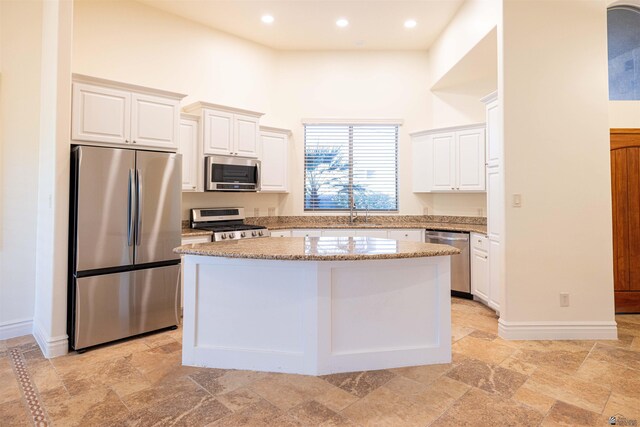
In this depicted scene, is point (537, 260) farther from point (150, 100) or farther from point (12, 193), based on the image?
point (12, 193)

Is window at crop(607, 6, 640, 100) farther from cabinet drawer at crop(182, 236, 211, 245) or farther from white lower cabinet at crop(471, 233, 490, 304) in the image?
cabinet drawer at crop(182, 236, 211, 245)

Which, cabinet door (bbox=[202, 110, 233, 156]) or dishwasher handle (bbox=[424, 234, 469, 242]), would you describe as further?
dishwasher handle (bbox=[424, 234, 469, 242])

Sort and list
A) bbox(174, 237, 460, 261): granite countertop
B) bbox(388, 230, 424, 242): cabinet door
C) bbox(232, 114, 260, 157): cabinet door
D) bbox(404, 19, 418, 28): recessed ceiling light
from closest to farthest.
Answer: bbox(174, 237, 460, 261): granite countertop
bbox(232, 114, 260, 157): cabinet door
bbox(404, 19, 418, 28): recessed ceiling light
bbox(388, 230, 424, 242): cabinet door

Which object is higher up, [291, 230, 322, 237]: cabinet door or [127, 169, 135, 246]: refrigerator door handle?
[127, 169, 135, 246]: refrigerator door handle

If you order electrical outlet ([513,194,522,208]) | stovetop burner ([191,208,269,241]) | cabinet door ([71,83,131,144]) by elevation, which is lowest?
stovetop burner ([191,208,269,241])

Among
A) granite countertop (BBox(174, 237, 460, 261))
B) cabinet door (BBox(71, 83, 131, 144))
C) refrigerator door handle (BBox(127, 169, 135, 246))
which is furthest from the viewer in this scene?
refrigerator door handle (BBox(127, 169, 135, 246))

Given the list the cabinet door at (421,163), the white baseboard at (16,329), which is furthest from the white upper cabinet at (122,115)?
the cabinet door at (421,163)

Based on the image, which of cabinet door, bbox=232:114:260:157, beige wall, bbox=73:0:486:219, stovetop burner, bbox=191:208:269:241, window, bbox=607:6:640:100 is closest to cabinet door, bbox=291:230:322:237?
stovetop burner, bbox=191:208:269:241

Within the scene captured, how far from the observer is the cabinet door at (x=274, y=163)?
16.5 ft

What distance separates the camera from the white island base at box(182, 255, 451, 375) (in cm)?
248

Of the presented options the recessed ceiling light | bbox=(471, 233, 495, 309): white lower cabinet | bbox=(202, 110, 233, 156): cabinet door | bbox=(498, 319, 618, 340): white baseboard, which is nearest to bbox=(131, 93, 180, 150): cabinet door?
bbox=(202, 110, 233, 156): cabinet door

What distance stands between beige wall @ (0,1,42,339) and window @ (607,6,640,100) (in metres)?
A: 6.02

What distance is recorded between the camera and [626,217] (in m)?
4.01

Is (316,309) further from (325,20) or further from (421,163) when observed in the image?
(325,20)
